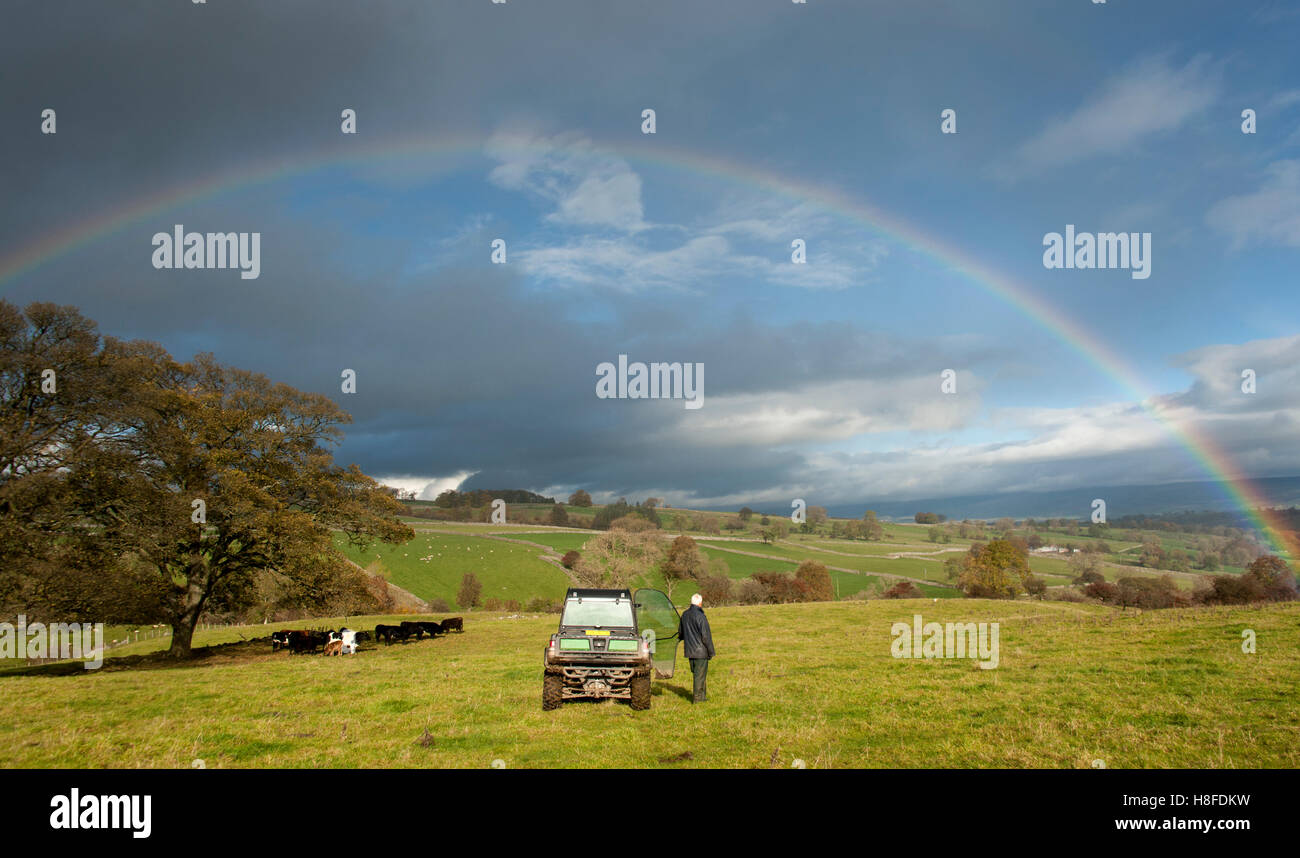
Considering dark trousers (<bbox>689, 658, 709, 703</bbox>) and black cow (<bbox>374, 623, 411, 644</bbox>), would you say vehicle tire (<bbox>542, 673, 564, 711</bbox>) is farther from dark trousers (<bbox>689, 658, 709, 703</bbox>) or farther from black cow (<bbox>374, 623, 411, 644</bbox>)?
black cow (<bbox>374, 623, 411, 644</bbox>)

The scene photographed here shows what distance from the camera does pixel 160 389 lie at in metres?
27.8

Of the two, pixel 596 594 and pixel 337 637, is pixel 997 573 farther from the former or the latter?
pixel 596 594

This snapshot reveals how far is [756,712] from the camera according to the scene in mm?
13711

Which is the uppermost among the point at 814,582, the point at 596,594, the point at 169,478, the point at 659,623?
the point at 169,478

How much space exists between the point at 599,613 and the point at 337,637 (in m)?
21.0

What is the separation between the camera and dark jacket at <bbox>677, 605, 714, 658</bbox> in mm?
14492

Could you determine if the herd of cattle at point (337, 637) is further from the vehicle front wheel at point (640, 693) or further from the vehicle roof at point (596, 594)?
the vehicle front wheel at point (640, 693)

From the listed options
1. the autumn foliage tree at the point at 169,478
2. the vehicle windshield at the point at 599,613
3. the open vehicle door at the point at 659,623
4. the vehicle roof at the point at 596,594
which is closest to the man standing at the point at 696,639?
the open vehicle door at the point at 659,623

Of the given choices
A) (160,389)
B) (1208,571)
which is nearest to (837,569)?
(1208,571)

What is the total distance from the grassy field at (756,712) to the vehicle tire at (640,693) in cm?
27

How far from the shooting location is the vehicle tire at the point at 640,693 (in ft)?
46.0

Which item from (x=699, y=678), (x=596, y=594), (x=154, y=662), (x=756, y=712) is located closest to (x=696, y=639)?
(x=699, y=678)
